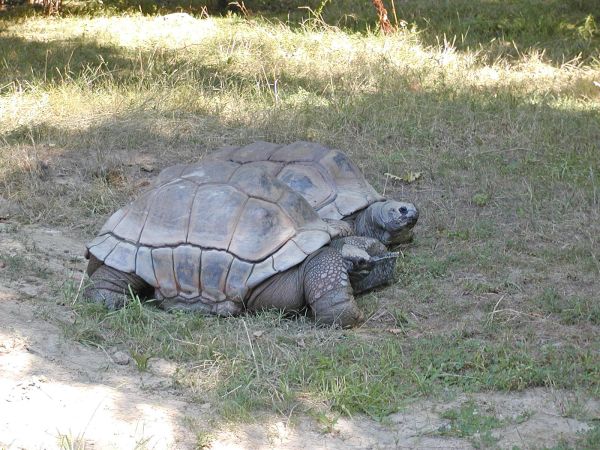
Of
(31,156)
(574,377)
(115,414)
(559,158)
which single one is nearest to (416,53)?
(559,158)

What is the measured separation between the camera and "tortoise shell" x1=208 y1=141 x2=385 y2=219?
6469 millimetres

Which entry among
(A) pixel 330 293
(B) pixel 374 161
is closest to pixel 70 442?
(A) pixel 330 293

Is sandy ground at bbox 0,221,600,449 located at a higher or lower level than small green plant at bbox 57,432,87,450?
lower

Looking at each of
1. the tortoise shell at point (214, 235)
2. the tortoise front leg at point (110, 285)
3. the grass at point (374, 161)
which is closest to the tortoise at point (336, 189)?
the grass at point (374, 161)

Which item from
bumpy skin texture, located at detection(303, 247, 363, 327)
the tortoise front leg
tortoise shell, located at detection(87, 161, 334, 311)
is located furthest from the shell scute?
bumpy skin texture, located at detection(303, 247, 363, 327)

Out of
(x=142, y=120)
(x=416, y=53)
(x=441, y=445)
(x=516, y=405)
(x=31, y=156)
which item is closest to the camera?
(x=441, y=445)

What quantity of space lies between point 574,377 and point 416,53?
277 inches

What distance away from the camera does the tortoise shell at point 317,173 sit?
647 centimetres

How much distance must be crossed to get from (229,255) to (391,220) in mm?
1561

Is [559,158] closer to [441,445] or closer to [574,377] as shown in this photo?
[574,377]

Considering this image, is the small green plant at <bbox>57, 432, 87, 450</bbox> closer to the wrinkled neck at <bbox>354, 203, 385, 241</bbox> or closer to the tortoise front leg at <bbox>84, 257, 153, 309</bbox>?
the tortoise front leg at <bbox>84, 257, 153, 309</bbox>

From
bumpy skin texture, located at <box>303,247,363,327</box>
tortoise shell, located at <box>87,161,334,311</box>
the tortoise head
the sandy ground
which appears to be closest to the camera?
the sandy ground

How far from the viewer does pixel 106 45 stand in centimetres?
1215

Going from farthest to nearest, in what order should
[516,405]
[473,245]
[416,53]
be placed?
[416,53]
[473,245]
[516,405]
